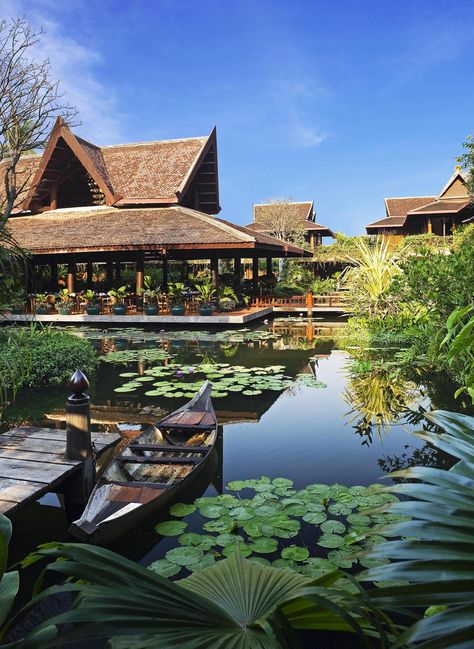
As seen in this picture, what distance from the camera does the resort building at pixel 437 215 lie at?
33.2 meters

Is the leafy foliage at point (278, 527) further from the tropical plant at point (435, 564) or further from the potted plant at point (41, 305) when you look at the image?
the potted plant at point (41, 305)

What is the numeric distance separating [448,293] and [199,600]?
754 cm

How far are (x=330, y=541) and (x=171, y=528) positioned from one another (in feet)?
4.17

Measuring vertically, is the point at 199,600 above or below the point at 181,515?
above

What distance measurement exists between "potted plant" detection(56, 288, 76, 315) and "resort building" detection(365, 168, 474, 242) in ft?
69.2

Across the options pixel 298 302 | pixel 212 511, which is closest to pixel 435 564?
pixel 212 511

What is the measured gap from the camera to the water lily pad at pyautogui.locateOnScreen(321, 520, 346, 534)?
3.74 metres

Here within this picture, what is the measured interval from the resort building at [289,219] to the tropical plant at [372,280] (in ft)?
92.4

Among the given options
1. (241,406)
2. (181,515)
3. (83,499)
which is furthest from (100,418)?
(181,515)

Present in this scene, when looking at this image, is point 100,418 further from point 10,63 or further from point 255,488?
point 10,63

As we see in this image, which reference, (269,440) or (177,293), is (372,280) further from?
(177,293)

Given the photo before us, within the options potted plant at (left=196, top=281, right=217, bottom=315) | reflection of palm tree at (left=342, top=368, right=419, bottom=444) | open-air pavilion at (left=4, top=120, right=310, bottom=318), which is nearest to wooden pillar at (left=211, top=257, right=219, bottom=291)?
open-air pavilion at (left=4, top=120, right=310, bottom=318)

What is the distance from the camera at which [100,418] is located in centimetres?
701

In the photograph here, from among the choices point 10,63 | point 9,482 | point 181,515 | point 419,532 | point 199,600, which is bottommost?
point 181,515
